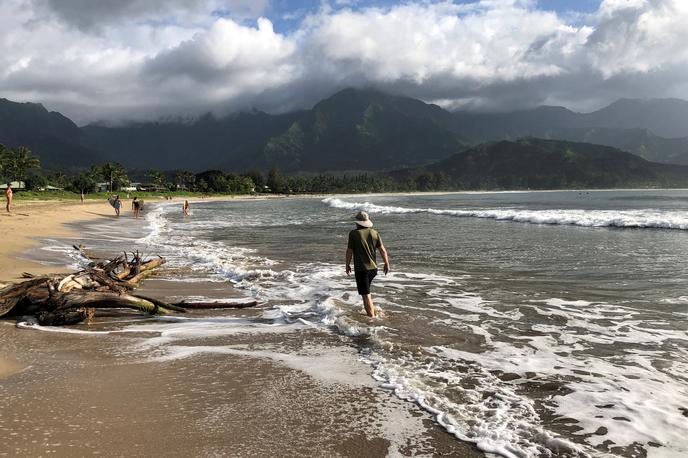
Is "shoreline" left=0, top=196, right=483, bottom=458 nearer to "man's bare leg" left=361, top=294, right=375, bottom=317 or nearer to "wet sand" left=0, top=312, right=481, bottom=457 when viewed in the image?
"wet sand" left=0, top=312, right=481, bottom=457

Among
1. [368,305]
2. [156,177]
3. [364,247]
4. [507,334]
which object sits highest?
[156,177]

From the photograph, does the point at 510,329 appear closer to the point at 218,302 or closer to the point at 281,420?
the point at 281,420

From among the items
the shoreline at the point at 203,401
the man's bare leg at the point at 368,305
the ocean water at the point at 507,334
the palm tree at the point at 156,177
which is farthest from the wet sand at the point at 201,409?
the palm tree at the point at 156,177

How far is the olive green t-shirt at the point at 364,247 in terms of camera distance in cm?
838

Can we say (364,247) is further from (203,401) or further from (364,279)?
(203,401)

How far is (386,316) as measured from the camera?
8.55 meters

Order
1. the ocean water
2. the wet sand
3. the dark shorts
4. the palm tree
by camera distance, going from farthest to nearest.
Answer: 1. the palm tree
2. the dark shorts
3. the ocean water
4. the wet sand

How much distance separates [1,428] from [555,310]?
8777 mm

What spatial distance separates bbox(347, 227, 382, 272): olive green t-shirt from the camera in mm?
8375

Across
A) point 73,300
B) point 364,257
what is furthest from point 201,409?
point 73,300

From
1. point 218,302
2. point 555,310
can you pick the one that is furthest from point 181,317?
point 555,310

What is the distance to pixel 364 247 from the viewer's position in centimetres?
845

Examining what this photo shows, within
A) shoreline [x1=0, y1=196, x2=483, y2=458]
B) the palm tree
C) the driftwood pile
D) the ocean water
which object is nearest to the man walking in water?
the ocean water

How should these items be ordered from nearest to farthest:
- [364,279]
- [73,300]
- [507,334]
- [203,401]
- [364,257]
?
[203,401] < [507,334] < [73,300] < [364,279] < [364,257]
